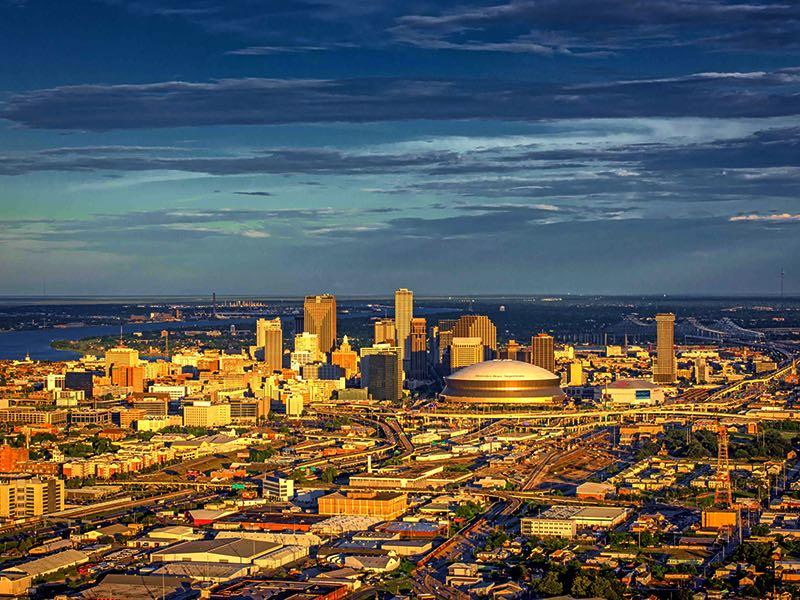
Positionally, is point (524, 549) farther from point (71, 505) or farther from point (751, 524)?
point (71, 505)

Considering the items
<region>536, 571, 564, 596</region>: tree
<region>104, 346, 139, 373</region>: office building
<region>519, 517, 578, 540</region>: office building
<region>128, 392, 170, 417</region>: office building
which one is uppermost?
<region>104, 346, 139, 373</region>: office building

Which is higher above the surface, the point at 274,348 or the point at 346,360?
the point at 274,348

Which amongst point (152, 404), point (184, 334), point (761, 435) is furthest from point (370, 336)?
point (761, 435)

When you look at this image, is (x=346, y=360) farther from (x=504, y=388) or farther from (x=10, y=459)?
(x=10, y=459)

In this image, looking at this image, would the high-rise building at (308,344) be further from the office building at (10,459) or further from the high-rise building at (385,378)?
the office building at (10,459)

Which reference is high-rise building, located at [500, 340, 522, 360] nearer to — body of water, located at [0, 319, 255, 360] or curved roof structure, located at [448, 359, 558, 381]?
curved roof structure, located at [448, 359, 558, 381]

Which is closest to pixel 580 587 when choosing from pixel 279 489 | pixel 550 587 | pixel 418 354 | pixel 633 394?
pixel 550 587

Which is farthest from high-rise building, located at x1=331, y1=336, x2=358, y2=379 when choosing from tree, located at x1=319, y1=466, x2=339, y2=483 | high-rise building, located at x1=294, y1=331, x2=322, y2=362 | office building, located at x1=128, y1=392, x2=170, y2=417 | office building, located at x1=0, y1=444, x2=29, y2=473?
office building, located at x1=0, y1=444, x2=29, y2=473
